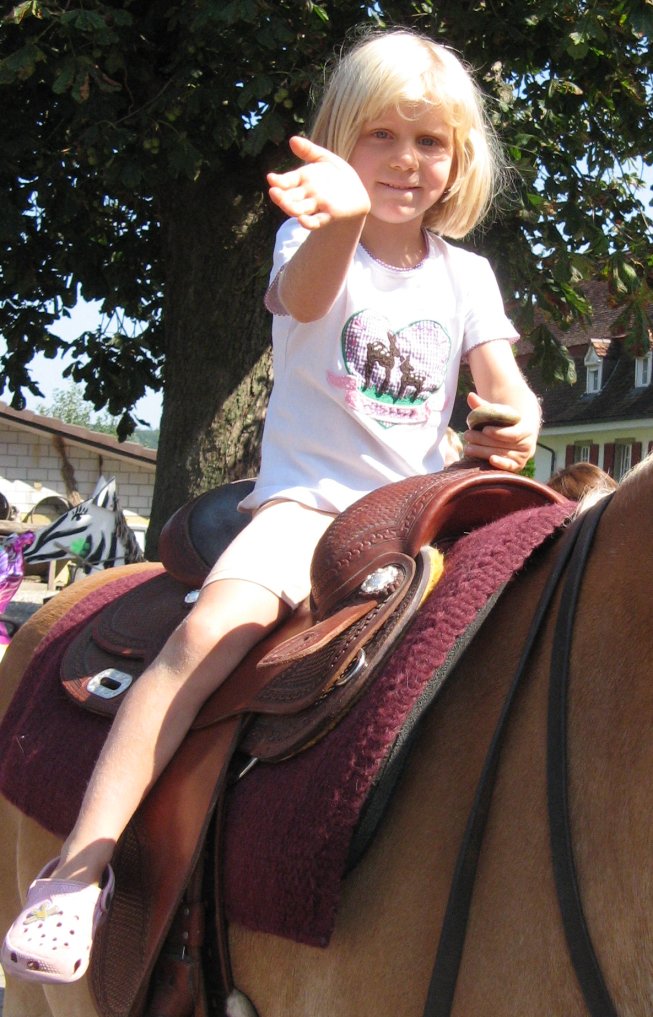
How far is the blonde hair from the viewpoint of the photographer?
2.06m

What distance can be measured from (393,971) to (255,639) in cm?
67

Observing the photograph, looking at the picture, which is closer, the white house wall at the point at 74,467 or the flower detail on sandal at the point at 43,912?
the flower detail on sandal at the point at 43,912

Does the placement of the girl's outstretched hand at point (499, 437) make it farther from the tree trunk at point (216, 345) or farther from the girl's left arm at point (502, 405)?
the tree trunk at point (216, 345)

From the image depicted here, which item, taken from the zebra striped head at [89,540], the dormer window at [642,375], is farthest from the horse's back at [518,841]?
the dormer window at [642,375]

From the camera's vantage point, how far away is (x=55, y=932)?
67.5 inches

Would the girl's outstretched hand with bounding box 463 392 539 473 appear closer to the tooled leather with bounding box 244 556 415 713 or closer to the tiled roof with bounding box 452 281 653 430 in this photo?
the tooled leather with bounding box 244 556 415 713

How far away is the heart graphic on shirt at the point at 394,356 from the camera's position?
2113 millimetres

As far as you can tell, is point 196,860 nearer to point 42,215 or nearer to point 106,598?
point 106,598

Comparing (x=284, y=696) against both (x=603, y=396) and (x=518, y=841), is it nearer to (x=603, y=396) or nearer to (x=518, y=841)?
(x=518, y=841)

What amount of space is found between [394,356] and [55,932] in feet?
4.12

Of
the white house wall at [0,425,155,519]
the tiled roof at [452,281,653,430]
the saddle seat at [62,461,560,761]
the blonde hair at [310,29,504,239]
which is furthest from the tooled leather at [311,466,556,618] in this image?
the tiled roof at [452,281,653,430]

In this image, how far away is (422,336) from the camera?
85.8 inches

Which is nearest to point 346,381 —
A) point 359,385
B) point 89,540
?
point 359,385

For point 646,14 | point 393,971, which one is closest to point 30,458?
point 646,14
